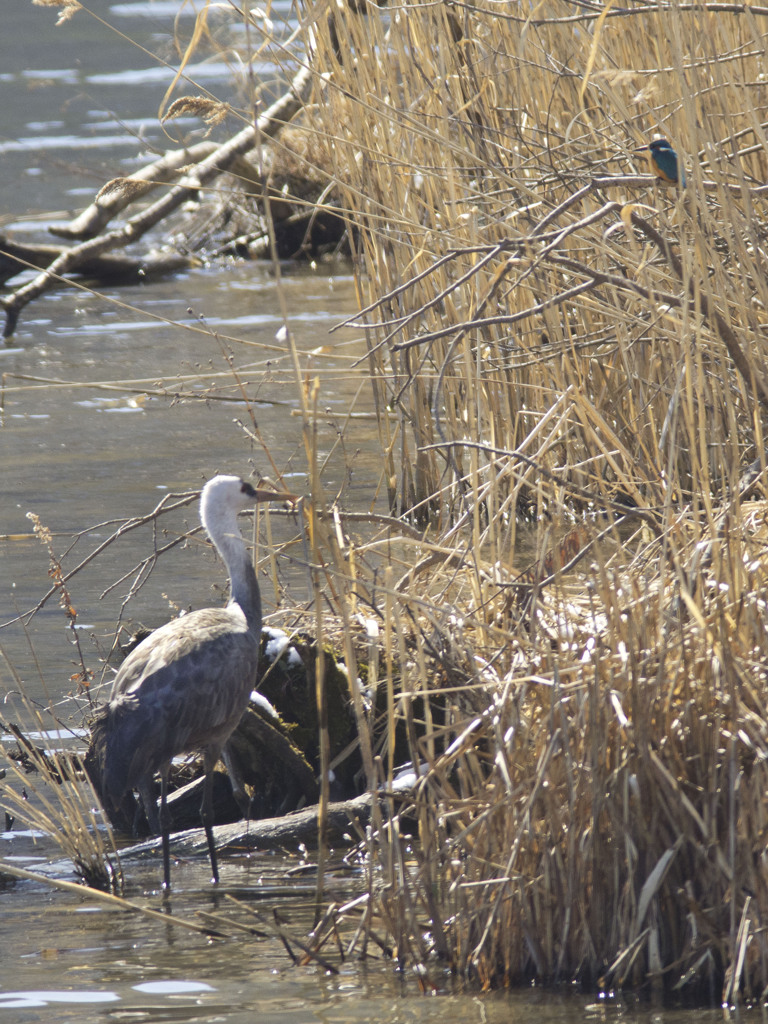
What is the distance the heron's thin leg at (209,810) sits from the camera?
4.14 meters

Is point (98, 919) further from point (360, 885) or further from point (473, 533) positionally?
point (473, 533)

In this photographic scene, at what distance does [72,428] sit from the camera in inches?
372

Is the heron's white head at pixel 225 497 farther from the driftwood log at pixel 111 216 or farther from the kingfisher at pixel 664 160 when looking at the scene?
the driftwood log at pixel 111 216

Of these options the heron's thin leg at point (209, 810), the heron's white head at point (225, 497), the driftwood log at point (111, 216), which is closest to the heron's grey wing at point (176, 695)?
the heron's thin leg at point (209, 810)

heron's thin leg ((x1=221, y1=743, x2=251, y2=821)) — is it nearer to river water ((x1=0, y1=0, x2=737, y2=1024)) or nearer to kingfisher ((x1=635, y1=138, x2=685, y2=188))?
river water ((x1=0, y1=0, x2=737, y2=1024))

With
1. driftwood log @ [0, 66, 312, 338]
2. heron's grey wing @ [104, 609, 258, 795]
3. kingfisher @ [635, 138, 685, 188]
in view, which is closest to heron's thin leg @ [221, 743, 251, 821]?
heron's grey wing @ [104, 609, 258, 795]

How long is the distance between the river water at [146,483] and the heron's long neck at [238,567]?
205 millimetres

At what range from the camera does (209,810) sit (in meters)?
4.26

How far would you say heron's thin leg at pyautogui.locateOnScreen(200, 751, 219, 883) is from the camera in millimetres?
4141

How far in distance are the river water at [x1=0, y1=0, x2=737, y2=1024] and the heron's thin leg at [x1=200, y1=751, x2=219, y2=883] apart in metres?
0.06

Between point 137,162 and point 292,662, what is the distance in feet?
41.4

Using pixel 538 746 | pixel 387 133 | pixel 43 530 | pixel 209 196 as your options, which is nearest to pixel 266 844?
pixel 43 530

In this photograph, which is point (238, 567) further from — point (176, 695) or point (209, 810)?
point (209, 810)

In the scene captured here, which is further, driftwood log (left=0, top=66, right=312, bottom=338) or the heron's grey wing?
driftwood log (left=0, top=66, right=312, bottom=338)
